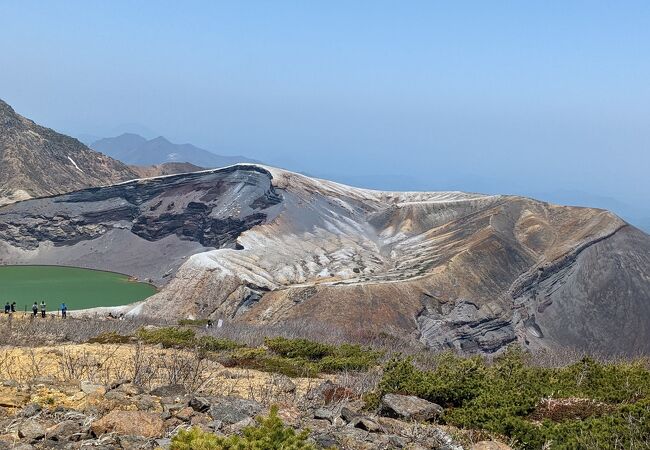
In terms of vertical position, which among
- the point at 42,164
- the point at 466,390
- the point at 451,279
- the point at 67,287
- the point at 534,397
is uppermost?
the point at 42,164

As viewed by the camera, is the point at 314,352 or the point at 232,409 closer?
the point at 232,409

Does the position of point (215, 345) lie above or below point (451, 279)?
above

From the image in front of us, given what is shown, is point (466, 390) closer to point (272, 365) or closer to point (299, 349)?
point (272, 365)

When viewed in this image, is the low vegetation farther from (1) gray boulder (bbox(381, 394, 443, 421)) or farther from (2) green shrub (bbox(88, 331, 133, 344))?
(1) gray boulder (bbox(381, 394, 443, 421))

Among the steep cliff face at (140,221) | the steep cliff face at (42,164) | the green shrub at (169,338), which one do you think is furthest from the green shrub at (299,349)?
the steep cliff face at (42,164)

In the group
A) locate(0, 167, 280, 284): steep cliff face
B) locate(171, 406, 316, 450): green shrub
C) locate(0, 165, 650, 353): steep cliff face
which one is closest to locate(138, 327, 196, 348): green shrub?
locate(171, 406, 316, 450): green shrub

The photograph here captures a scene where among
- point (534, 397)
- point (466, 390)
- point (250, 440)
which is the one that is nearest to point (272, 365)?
point (466, 390)
